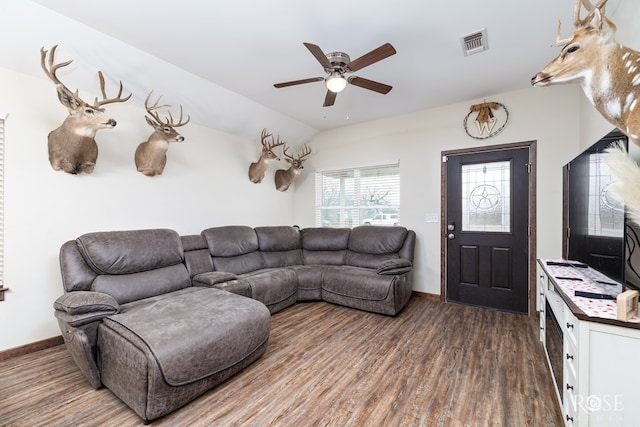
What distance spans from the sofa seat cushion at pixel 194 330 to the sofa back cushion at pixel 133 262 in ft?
0.82

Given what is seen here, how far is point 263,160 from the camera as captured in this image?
4367 millimetres

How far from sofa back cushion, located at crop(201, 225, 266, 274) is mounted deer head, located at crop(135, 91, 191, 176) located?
992 millimetres

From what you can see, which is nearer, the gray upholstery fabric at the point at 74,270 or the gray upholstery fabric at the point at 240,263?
the gray upholstery fabric at the point at 74,270

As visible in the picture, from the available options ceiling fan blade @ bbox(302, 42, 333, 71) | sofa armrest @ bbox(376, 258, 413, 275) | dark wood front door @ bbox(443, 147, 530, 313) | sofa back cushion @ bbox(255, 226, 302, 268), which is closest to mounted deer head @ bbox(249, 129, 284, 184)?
sofa back cushion @ bbox(255, 226, 302, 268)

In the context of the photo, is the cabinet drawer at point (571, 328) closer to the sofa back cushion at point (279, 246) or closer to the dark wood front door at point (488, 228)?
the dark wood front door at point (488, 228)

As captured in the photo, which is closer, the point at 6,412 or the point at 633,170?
the point at 633,170

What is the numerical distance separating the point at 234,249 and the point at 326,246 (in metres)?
1.45

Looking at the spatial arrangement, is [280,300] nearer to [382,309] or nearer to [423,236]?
[382,309]

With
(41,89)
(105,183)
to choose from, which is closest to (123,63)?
(41,89)

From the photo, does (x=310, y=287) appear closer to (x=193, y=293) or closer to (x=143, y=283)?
(x=193, y=293)

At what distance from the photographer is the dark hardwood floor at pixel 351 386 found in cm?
166

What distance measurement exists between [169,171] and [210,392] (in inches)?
104

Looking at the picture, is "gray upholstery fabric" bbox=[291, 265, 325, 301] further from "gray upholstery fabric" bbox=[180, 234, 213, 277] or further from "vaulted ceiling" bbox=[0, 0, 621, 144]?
"vaulted ceiling" bbox=[0, 0, 621, 144]

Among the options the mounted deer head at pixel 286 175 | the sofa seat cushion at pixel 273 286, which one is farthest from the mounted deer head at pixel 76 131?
the mounted deer head at pixel 286 175
